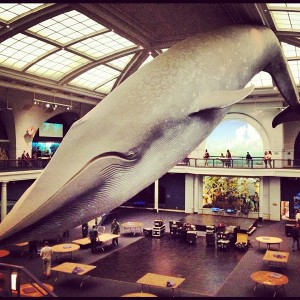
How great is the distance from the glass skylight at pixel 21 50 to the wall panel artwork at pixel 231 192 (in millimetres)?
15906

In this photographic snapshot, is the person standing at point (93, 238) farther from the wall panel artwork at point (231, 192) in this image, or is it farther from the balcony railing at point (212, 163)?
the wall panel artwork at point (231, 192)

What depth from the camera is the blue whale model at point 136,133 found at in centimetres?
230

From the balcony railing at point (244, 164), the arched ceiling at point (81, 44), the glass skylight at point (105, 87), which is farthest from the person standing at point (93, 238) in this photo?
the glass skylight at point (105, 87)

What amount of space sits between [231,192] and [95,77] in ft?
45.0

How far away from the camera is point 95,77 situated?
27250 millimetres

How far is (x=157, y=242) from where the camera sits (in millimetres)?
20531

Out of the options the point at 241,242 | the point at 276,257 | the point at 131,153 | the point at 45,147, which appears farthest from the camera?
the point at 45,147

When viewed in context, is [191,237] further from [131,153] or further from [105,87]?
[131,153]

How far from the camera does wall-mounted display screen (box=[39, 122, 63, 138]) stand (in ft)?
101

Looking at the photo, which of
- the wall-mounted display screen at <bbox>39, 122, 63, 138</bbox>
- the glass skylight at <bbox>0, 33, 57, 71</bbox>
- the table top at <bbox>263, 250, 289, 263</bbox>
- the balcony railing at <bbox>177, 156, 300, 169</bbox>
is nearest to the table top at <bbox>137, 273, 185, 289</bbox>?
the table top at <bbox>263, 250, 289, 263</bbox>

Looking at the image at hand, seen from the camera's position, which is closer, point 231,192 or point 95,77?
point 95,77

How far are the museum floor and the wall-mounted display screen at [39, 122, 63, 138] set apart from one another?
11.5 metres

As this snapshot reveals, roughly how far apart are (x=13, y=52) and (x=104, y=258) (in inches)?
482

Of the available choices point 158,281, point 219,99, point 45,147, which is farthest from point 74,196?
point 45,147
